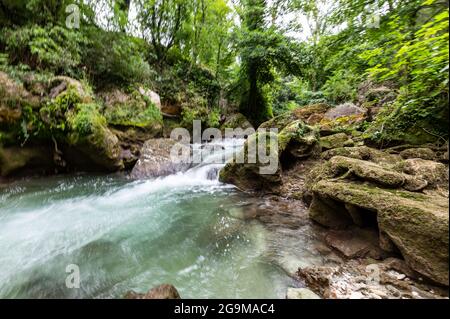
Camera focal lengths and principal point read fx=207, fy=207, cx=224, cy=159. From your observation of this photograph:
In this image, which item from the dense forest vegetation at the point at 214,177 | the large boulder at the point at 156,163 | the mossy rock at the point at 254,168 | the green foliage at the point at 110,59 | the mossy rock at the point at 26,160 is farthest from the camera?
the green foliage at the point at 110,59

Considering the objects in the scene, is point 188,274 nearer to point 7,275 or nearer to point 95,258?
point 95,258

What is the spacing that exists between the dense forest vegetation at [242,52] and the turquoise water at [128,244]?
7.78ft

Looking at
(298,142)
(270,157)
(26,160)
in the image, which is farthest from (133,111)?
(298,142)

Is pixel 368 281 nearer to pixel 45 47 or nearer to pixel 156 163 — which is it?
pixel 156 163

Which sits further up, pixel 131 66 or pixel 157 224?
pixel 131 66

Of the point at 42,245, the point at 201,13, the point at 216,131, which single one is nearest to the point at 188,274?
the point at 42,245

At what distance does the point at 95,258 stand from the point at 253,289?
2.10 metres

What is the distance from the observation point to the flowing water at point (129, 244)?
2.25 m

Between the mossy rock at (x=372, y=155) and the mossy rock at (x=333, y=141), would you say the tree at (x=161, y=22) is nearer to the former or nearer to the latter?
the mossy rock at (x=333, y=141)

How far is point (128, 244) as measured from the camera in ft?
10.1

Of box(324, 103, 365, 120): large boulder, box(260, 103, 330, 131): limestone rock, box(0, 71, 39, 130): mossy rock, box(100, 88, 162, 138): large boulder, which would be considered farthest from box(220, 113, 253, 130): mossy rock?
box(0, 71, 39, 130): mossy rock

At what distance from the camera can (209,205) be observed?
4.55 metres

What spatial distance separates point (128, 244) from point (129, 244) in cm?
1

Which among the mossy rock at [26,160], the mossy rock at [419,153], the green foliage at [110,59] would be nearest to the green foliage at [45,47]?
the green foliage at [110,59]
